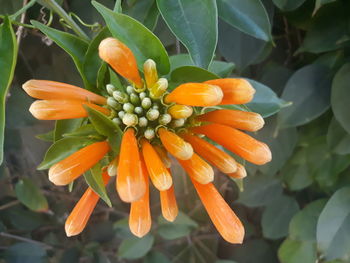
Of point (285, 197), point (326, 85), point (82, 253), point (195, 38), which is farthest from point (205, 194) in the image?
point (82, 253)

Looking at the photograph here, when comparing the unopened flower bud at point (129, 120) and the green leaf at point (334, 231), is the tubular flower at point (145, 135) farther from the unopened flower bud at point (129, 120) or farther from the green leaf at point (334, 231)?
the green leaf at point (334, 231)

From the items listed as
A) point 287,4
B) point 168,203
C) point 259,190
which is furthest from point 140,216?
point 259,190

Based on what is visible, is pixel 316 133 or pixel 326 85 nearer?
pixel 326 85

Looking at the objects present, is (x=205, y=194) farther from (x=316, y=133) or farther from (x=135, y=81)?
(x=316, y=133)

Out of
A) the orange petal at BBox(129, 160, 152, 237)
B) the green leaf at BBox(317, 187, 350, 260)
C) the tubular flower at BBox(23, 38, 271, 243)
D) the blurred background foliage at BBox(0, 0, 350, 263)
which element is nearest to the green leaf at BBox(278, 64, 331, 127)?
the blurred background foliage at BBox(0, 0, 350, 263)

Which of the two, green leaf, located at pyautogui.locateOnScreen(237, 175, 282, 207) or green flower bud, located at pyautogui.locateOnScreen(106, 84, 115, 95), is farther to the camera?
green leaf, located at pyautogui.locateOnScreen(237, 175, 282, 207)

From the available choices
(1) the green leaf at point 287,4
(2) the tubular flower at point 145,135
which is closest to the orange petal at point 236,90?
(2) the tubular flower at point 145,135

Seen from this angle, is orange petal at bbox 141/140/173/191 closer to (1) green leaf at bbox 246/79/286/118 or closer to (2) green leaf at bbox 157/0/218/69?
(2) green leaf at bbox 157/0/218/69

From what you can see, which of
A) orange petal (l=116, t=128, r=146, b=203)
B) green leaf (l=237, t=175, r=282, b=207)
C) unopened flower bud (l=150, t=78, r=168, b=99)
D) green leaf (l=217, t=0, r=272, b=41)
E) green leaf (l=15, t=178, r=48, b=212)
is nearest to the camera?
orange petal (l=116, t=128, r=146, b=203)
